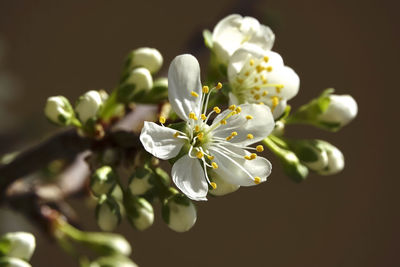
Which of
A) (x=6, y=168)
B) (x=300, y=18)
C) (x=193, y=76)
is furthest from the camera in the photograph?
(x=300, y=18)

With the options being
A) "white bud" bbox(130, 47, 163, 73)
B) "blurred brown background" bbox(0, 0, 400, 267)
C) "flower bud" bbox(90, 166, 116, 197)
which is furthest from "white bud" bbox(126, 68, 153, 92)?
"blurred brown background" bbox(0, 0, 400, 267)

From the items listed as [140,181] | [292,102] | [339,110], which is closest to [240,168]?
[140,181]

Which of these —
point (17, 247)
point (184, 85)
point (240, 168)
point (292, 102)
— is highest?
point (184, 85)

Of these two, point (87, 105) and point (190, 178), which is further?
point (87, 105)

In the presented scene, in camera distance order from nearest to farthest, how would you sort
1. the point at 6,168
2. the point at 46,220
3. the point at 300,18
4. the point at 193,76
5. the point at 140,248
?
the point at 193,76 → the point at 6,168 → the point at 46,220 → the point at 140,248 → the point at 300,18

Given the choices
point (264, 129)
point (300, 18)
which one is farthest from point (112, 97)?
point (300, 18)

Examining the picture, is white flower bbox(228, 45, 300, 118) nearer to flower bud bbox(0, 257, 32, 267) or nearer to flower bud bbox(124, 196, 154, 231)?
flower bud bbox(124, 196, 154, 231)

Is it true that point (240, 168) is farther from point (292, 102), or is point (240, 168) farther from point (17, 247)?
point (292, 102)

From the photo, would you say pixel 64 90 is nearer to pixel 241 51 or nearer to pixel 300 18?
pixel 300 18
